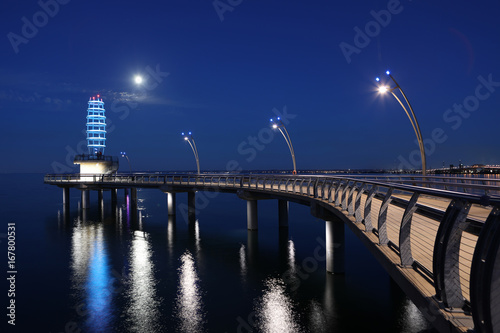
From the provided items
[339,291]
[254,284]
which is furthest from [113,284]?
[339,291]

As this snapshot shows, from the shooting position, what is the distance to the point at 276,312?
15.0 m

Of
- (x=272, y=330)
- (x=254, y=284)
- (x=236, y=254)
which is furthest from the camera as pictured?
(x=236, y=254)

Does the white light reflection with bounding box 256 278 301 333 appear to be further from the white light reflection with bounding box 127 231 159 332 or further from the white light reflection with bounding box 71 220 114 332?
the white light reflection with bounding box 71 220 114 332

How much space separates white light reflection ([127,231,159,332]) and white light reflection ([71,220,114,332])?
3.20 feet

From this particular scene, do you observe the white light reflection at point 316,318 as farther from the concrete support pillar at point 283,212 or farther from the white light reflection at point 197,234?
the concrete support pillar at point 283,212

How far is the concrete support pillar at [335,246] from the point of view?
19.5 m

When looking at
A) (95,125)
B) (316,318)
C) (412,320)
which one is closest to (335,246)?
(316,318)

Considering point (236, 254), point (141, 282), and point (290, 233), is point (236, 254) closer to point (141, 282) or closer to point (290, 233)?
point (141, 282)

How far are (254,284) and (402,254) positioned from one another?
1395 centimetres

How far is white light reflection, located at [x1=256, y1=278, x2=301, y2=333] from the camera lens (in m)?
13.6

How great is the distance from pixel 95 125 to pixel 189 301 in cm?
7498

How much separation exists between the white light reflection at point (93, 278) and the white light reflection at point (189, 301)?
111 inches

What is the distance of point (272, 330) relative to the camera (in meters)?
13.4
